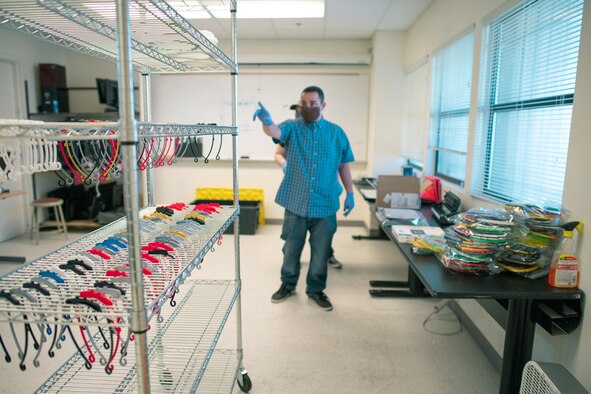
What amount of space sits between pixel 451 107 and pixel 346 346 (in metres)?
2.11

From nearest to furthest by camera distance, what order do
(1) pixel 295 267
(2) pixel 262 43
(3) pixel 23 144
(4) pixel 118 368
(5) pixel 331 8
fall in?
(3) pixel 23 144, (4) pixel 118 368, (1) pixel 295 267, (5) pixel 331 8, (2) pixel 262 43

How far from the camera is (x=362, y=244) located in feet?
15.4

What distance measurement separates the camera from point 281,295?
10.3ft

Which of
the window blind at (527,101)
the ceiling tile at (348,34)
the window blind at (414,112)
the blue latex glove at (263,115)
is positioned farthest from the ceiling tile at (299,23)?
the blue latex glove at (263,115)

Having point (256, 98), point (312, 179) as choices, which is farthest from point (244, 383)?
point (256, 98)

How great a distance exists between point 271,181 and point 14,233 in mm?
3078

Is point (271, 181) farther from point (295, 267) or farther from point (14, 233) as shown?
point (14, 233)

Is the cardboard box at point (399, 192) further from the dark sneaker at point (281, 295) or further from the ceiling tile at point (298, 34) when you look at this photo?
the ceiling tile at point (298, 34)

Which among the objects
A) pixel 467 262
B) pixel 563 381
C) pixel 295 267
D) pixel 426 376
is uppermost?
pixel 467 262

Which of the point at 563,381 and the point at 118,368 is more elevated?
the point at 563,381

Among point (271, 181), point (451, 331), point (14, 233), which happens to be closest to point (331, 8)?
point (271, 181)

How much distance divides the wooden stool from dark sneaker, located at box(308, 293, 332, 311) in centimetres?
314

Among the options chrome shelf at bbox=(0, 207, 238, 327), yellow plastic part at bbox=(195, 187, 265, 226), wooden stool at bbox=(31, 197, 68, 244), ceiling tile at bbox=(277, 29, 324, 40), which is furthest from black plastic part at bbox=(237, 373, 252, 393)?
ceiling tile at bbox=(277, 29, 324, 40)

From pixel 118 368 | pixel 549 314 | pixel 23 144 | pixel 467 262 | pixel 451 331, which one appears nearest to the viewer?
pixel 23 144
